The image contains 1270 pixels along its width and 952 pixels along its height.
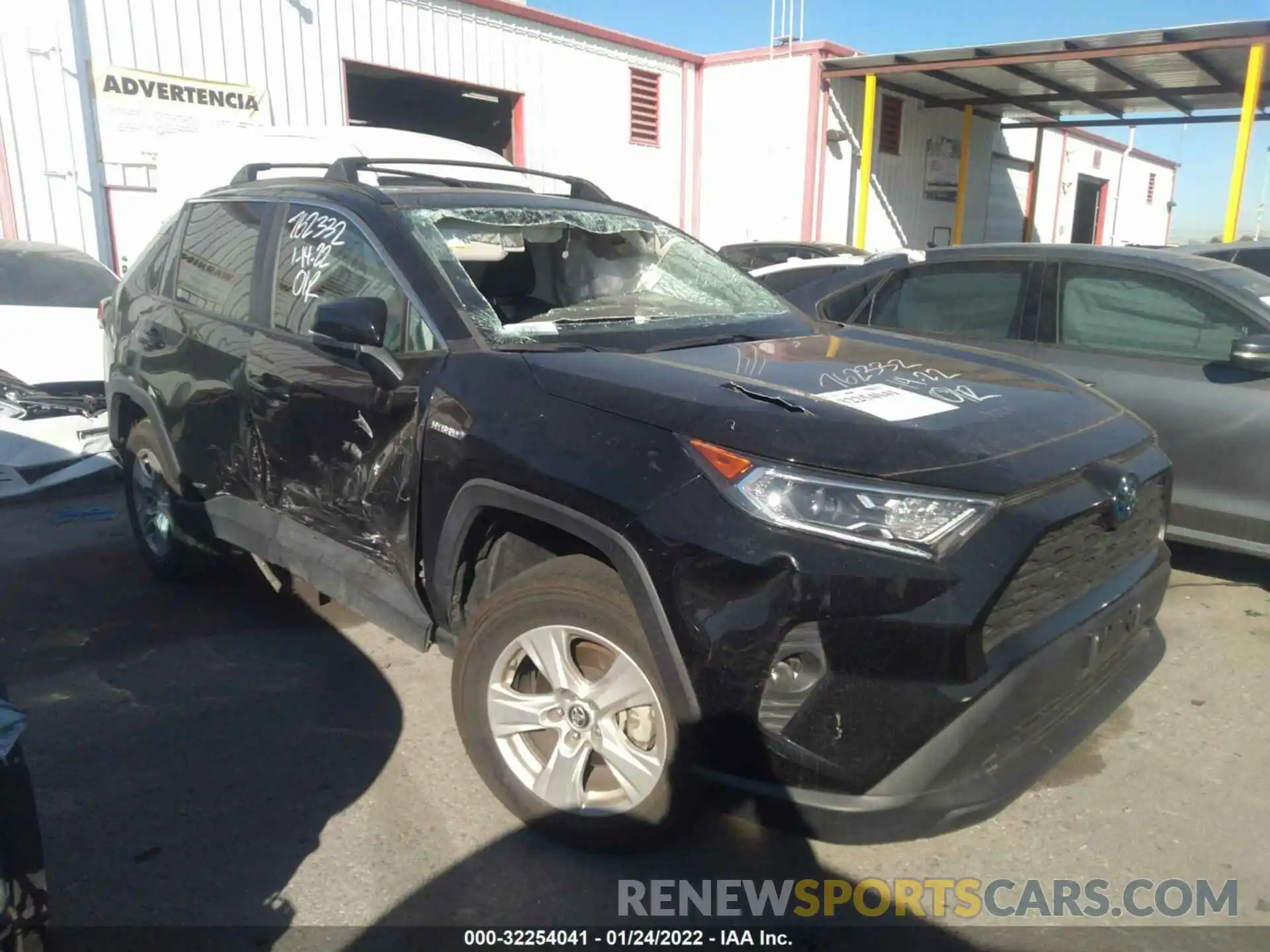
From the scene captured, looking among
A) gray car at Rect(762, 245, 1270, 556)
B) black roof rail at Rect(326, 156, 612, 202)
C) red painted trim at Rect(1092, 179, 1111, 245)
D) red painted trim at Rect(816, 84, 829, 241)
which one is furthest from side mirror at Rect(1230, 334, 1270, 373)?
red painted trim at Rect(1092, 179, 1111, 245)

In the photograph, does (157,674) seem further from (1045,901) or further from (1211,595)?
(1211,595)

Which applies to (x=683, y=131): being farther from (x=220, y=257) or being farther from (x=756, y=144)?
(x=220, y=257)

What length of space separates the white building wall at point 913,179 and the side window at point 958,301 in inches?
488

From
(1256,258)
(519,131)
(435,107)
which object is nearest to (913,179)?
(519,131)

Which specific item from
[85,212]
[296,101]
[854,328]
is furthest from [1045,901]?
[296,101]

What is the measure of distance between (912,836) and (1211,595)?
10.5ft

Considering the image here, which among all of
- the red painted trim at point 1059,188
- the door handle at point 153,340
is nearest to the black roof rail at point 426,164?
the door handle at point 153,340

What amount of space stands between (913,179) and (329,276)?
59.1ft

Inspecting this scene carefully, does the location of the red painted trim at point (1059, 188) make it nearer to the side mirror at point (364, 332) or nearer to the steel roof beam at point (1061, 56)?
the steel roof beam at point (1061, 56)

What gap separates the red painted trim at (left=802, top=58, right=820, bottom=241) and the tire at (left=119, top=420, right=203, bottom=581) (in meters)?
13.1

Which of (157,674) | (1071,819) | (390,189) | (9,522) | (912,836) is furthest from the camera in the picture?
(9,522)

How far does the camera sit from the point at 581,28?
1391 centimetres

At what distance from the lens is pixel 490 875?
8.43 ft

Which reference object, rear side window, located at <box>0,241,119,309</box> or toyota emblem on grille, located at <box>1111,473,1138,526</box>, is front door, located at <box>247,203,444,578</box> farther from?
rear side window, located at <box>0,241,119,309</box>
